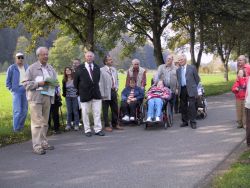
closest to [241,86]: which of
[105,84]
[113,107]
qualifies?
[113,107]

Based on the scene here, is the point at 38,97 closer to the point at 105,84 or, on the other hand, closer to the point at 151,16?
the point at 105,84

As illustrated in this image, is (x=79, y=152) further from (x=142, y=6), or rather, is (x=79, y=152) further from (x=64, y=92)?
(x=142, y=6)

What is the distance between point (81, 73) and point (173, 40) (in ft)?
78.7

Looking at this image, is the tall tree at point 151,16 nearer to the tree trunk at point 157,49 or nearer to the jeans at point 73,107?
the tree trunk at point 157,49

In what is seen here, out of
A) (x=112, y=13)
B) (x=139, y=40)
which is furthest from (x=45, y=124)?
(x=139, y=40)

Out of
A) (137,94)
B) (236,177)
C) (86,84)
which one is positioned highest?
(86,84)

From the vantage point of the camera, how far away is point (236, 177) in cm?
671

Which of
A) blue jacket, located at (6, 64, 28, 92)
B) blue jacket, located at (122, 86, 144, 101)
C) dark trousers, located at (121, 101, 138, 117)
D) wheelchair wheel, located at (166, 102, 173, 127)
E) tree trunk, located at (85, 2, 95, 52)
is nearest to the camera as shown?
blue jacket, located at (6, 64, 28, 92)

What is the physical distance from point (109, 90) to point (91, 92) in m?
1.29

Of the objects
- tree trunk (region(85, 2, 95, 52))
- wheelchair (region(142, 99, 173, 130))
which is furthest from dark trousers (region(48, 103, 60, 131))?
tree trunk (region(85, 2, 95, 52))

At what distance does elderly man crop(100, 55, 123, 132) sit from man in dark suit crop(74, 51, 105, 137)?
2.92 ft

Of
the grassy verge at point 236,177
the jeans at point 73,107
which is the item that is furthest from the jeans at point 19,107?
the grassy verge at point 236,177

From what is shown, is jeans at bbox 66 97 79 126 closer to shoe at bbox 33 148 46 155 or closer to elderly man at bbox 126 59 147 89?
elderly man at bbox 126 59 147 89

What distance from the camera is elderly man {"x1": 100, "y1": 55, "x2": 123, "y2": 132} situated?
12.3 metres
